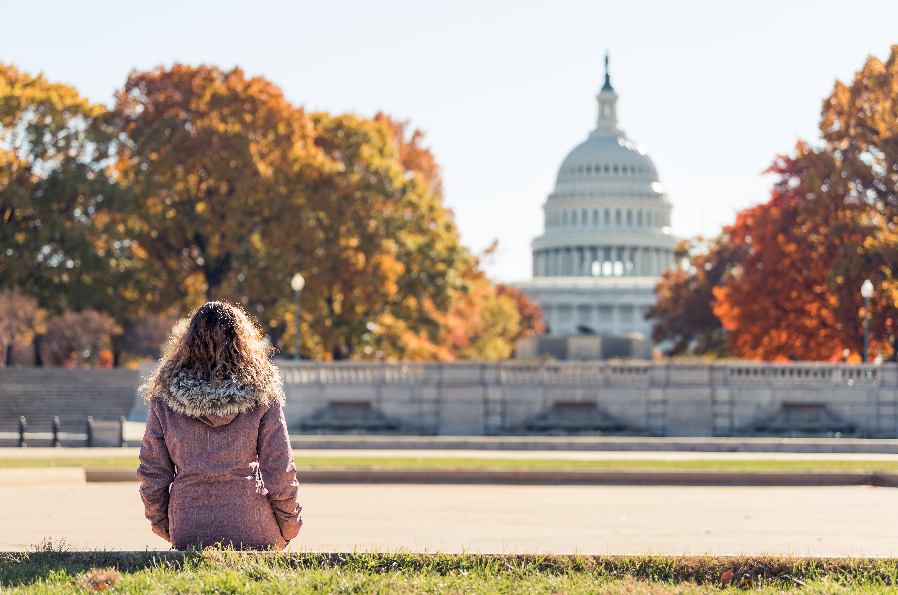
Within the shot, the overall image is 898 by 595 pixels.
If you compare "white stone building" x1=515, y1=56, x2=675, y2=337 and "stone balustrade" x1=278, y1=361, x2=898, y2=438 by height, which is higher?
"white stone building" x1=515, y1=56, x2=675, y2=337

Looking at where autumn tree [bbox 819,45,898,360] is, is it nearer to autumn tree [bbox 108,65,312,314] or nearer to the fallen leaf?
autumn tree [bbox 108,65,312,314]

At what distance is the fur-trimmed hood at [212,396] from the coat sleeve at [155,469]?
210mm

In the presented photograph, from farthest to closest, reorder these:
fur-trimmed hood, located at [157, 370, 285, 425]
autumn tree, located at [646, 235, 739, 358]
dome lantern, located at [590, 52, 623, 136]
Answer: dome lantern, located at [590, 52, 623, 136] < autumn tree, located at [646, 235, 739, 358] < fur-trimmed hood, located at [157, 370, 285, 425]

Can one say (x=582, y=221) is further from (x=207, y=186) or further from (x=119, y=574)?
(x=119, y=574)

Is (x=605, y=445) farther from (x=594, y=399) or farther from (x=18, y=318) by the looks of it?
(x=18, y=318)

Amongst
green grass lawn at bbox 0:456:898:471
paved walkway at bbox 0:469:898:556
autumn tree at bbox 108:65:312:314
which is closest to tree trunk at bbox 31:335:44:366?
autumn tree at bbox 108:65:312:314

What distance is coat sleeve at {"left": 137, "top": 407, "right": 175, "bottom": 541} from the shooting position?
21.9ft

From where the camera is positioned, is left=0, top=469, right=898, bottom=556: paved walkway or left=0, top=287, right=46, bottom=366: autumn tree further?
left=0, top=287, right=46, bottom=366: autumn tree

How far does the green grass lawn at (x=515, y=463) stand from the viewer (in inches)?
821

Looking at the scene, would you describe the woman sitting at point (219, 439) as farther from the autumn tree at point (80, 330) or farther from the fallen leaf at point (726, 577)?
A: the autumn tree at point (80, 330)

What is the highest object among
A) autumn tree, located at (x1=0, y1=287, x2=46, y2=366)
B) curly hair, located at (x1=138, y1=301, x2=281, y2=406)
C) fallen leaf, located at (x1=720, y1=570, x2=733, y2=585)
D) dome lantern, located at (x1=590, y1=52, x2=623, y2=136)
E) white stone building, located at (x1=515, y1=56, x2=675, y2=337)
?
dome lantern, located at (x1=590, y1=52, x2=623, y2=136)

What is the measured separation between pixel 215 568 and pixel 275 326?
1700 inches

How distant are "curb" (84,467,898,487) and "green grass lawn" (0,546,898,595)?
11288 mm

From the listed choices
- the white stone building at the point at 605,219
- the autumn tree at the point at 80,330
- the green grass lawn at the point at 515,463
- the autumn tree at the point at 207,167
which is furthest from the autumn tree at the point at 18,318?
the white stone building at the point at 605,219
